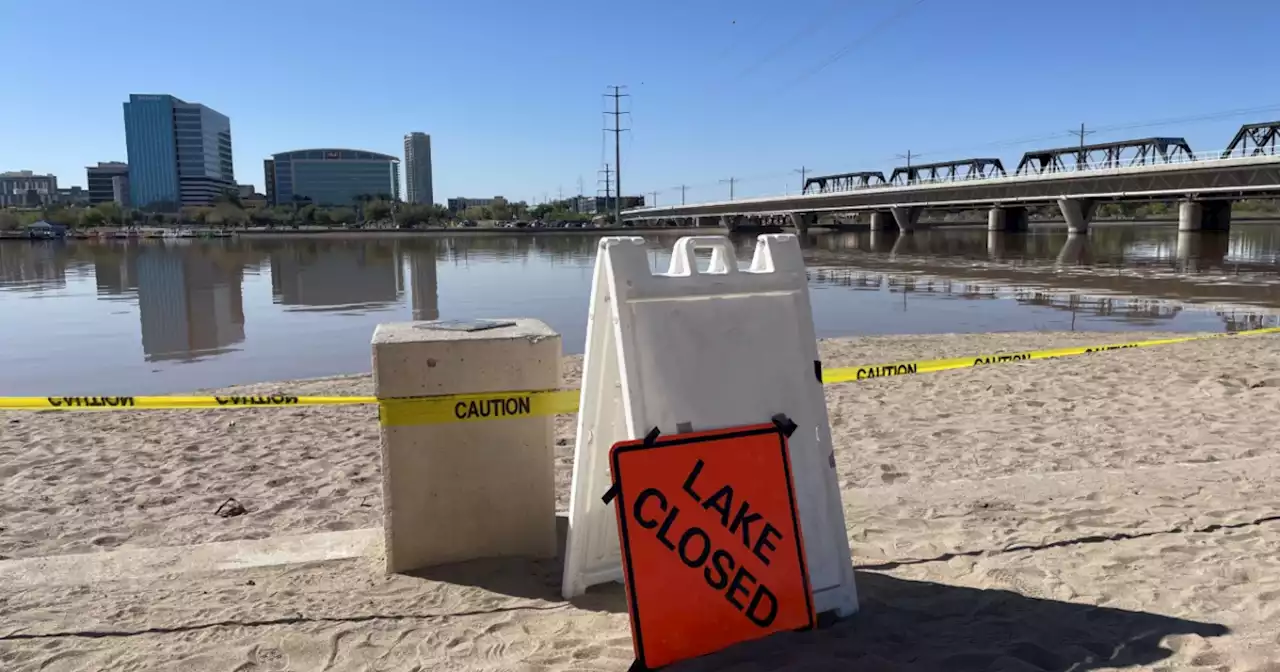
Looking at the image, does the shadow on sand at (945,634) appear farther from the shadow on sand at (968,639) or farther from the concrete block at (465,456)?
the concrete block at (465,456)

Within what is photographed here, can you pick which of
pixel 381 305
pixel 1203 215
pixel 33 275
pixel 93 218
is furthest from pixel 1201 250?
pixel 93 218

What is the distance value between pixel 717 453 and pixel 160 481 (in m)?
4.81

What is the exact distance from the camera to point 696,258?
3283 millimetres

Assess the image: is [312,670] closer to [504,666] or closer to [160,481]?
[504,666]

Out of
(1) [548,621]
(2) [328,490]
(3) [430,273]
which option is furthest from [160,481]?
(3) [430,273]

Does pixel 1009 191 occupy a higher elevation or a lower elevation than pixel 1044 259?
higher

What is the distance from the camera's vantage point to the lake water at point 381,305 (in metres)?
14.4

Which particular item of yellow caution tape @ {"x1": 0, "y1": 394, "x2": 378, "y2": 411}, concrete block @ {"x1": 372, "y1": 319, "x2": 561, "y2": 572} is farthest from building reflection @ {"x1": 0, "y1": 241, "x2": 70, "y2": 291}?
concrete block @ {"x1": 372, "y1": 319, "x2": 561, "y2": 572}

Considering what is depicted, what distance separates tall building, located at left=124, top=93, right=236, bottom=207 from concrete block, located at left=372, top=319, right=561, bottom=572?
217731mm

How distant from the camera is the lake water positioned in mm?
14422

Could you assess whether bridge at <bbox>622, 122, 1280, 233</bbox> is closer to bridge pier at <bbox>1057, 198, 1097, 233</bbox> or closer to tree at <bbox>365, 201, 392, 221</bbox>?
bridge pier at <bbox>1057, 198, 1097, 233</bbox>

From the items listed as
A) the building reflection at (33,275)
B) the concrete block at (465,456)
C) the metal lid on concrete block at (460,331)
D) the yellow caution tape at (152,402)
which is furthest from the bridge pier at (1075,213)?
the concrete block at (465,456)

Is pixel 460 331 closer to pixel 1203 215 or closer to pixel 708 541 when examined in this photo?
pixel 708 541

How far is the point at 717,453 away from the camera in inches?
122
